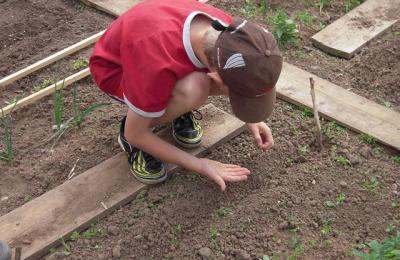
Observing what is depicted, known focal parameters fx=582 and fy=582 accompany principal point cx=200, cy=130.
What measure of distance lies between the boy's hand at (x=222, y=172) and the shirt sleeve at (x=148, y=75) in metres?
0.36

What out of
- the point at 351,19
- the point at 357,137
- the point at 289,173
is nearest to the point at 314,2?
the point at 351,19

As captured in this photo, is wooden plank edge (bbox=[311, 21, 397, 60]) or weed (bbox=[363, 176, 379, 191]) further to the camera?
wooden plank edge (bbox=[311, 21, 397, 60])

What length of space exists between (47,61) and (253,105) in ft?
5.50

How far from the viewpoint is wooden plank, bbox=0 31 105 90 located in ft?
11.1

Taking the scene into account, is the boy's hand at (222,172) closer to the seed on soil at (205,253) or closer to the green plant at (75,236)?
the seed on soil at (205,253)

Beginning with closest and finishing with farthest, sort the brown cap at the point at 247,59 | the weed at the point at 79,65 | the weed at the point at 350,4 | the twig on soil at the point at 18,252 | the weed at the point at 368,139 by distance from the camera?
the brown cap at the point at 247,59
the twig on soil at the point at 18,252
the weed at the point at 368,139
the weed at the point at 79,65
the weed at the point at 350,4

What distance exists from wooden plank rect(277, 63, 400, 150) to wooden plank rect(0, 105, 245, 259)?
0.60 m

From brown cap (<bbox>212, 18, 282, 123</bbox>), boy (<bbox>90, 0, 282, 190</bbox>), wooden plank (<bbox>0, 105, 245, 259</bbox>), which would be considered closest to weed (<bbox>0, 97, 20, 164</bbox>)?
wooden plank (<bbox>0, 105, 245, 259</bbox>)

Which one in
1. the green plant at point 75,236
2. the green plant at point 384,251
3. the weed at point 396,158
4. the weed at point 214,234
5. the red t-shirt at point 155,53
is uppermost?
the red t-shirt at point 155,53

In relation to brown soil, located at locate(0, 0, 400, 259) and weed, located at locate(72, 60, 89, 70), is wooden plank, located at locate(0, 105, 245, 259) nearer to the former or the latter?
brown soil, located at locate(0, 0, 400, 259)

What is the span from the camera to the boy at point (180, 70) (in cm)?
217

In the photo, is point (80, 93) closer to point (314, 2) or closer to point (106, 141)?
point (106, 141)

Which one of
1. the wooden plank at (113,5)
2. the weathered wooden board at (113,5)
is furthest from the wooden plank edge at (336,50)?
the wooden plank at (113,5)

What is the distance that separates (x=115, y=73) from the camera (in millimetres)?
2717
